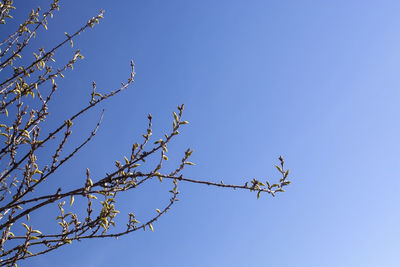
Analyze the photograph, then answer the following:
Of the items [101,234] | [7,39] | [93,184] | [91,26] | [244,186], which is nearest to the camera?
[93,184]

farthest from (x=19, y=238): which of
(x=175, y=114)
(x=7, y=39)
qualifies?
(x=7, y=39)

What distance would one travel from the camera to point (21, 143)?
8.82ft

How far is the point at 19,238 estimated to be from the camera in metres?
2.72

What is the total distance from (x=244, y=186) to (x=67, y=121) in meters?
1.64

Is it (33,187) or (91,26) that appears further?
(91,26)

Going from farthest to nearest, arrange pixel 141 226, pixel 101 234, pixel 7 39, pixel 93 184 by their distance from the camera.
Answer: pixel 7 39
pixel 141 226
pixel 101 234
pixel 93 184

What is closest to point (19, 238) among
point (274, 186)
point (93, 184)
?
point (93, 184)

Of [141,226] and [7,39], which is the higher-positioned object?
[7,39]

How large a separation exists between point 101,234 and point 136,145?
36.1 inches

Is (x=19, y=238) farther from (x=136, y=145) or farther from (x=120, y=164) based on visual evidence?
(x=136, y=145)

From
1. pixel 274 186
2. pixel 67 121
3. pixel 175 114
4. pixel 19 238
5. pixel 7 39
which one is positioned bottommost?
pixel 274 186

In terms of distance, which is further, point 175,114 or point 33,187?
point 175,114

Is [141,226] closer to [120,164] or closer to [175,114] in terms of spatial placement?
[120,164]

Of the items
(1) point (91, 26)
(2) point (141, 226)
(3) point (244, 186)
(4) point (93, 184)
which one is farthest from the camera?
(1) point (91, 26)
